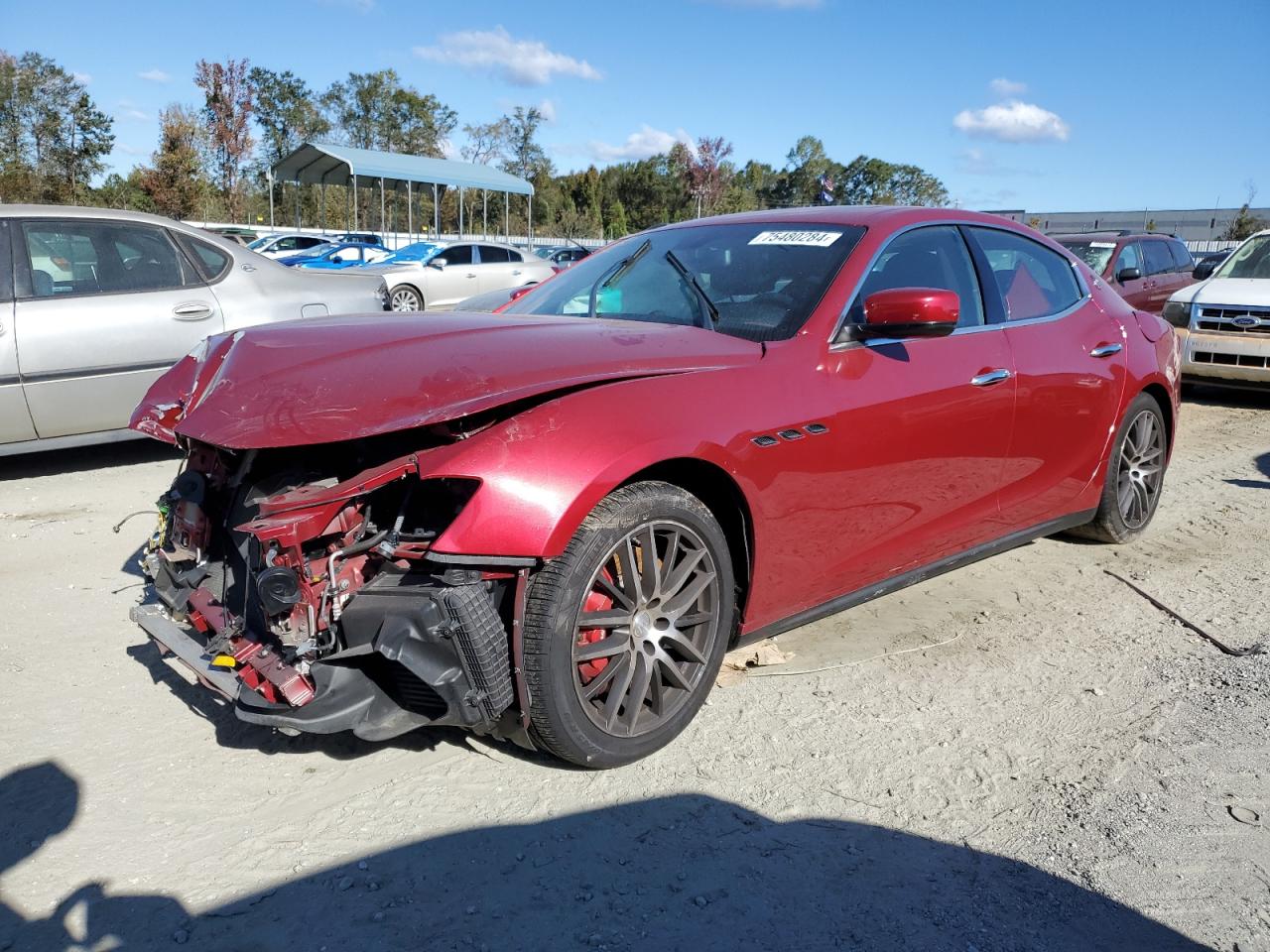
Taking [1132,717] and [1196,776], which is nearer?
[1196,776]

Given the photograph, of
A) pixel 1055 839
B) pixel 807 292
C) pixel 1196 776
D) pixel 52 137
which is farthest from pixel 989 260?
pixel 52 137

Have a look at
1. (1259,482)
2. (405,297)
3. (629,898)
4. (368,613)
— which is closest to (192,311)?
(368,613)

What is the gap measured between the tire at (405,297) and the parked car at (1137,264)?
34.2ft

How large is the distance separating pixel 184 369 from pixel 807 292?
7.11 feet

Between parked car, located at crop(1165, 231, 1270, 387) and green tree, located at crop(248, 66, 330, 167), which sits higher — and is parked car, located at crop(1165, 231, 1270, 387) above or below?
below

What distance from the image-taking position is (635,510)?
2.66 meters

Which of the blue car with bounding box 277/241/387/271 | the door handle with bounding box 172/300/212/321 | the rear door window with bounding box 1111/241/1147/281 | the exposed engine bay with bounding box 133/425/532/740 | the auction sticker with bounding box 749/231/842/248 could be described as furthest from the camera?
the blue car with bounding box 277/241/387/271

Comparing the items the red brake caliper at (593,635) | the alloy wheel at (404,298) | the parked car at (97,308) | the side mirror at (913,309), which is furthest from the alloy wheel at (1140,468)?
the alloy wheel at (404,298)

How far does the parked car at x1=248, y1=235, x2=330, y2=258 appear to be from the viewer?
26036mm

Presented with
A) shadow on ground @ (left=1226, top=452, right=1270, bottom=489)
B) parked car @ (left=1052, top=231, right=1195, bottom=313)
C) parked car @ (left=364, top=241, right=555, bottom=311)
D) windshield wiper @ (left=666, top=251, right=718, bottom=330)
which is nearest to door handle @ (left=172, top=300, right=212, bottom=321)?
windshield wiper @ (left=666, top=251, right=718, bottom=330)

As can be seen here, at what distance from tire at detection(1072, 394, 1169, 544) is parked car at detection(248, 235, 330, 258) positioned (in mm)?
23794

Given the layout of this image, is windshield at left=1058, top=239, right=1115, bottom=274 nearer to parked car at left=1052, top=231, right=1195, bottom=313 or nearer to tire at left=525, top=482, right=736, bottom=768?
parked car at left=1052, top=231, right=1195, bottom=313

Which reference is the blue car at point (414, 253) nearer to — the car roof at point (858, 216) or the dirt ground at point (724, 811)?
the car roof at point (858, 216)

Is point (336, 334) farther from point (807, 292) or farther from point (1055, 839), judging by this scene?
point (1055, 839)
